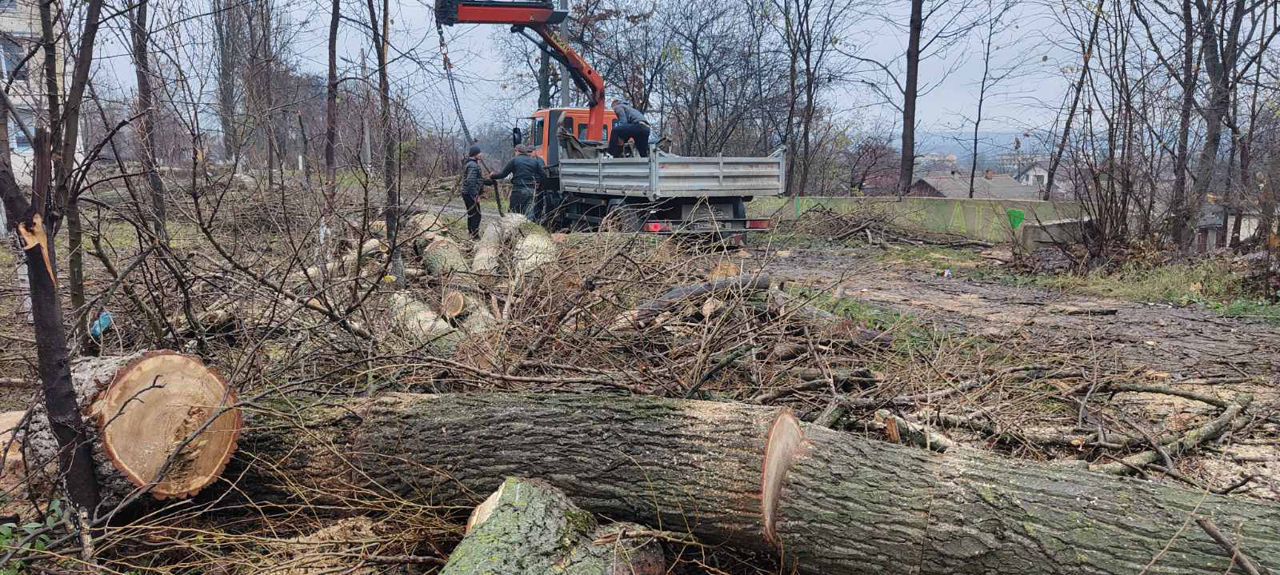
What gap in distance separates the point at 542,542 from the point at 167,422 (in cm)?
162

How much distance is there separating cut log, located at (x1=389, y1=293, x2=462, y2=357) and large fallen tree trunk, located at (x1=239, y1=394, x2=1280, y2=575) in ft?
2.95

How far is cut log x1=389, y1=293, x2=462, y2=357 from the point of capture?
411 centimetres

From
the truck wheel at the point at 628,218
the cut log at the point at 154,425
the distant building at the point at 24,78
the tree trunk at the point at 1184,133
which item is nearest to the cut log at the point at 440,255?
the truck wheel at the point at 628,218

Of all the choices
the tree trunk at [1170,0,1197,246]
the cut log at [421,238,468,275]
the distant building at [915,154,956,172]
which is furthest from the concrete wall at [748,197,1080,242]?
the cut log at [421,238,468,275]

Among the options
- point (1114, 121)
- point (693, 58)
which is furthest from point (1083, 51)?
point (693, 58)

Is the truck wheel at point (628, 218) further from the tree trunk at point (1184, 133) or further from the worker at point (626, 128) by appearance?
the tree trunk at point (1184, 133)

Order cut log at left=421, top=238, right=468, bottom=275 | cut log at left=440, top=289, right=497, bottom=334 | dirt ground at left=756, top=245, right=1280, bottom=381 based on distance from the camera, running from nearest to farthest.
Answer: cut log at left=440, top=289, right=497, bottom=334 → dirt ground at left=756, top=245, right=1280, bottom=381 → cut log at left=421, top=238, right=468, bottom=275

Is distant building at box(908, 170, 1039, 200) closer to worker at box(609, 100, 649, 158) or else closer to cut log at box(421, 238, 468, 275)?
worker at box(609, 100, 649, 158)

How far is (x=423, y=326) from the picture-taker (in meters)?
4.94

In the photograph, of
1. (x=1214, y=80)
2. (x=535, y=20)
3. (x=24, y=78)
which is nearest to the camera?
(x=24, y=78)

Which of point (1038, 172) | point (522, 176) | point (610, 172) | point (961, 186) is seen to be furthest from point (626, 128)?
point (961, 186)

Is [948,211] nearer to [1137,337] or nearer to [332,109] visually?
[1137,337]

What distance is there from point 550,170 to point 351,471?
9.48 meters

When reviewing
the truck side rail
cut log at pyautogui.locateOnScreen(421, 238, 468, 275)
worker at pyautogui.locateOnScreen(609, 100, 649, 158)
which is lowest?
cut log at pyautogui.locateOnScreen(421, 238, 468, 275)
